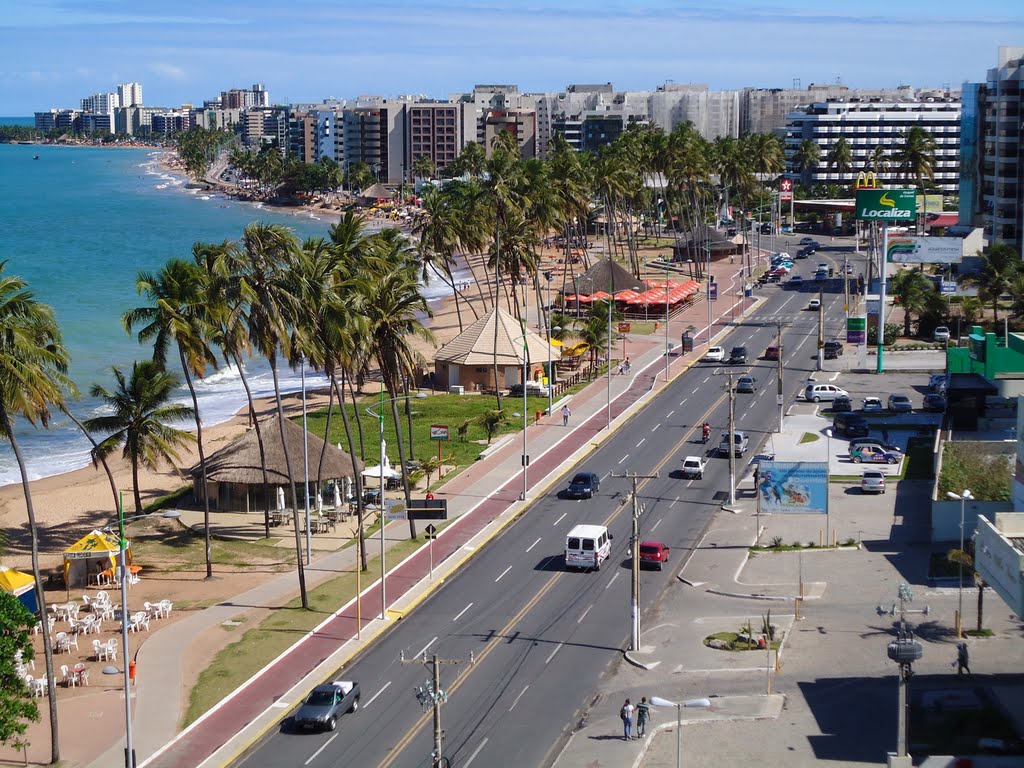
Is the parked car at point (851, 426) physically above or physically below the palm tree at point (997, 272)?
below

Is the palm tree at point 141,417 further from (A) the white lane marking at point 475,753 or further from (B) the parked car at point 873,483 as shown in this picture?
(B) the parked car at point 873,483

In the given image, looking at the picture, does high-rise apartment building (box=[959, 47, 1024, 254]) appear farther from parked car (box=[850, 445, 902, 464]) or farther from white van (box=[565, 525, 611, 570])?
white van (box=[565, 525, 611, 570])

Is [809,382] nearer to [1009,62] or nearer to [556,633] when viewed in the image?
[556,633]

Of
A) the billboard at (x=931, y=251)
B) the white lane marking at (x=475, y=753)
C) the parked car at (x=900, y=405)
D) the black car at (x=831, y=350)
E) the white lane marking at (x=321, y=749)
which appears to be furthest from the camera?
the billboard at (x=931, y=251)

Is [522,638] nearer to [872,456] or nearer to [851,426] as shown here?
[872,456]

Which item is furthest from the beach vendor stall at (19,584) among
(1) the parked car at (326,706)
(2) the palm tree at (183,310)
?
(1) the parked car at (326,706)

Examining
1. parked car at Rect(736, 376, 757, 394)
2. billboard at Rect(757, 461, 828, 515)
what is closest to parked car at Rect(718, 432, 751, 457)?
parked car at Rect(736, 376, 757, 394)
